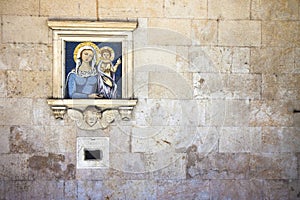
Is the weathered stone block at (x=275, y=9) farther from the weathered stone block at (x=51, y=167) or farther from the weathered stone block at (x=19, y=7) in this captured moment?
the weathered stone block at (x=51, y=167)

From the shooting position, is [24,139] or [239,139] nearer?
[24,139]

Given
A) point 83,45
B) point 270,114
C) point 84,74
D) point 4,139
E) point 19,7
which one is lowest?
point 4,139

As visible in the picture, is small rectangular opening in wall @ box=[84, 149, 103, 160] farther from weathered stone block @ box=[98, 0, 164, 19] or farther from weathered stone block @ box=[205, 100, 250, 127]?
weathered stone block @ box=[98, 0, 164, 19]

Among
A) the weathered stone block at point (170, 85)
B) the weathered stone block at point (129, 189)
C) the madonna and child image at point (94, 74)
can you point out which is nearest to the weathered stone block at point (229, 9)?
the weathered stone block at point (170, 85)

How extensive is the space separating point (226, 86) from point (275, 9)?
4.57ft

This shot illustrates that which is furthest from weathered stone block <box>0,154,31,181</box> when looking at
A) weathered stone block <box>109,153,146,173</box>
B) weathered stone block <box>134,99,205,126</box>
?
weathered stone block <box>134,99,205,126</box>

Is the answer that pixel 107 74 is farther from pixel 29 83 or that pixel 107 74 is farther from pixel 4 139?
pixel 4 139

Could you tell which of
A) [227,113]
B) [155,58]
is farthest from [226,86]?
[155,58]

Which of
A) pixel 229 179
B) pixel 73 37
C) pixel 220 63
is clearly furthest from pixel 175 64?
pixel 229 179

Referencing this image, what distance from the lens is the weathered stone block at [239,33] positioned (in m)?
5.69

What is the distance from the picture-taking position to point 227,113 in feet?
18.7

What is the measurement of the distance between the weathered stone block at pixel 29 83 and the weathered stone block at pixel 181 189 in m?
2.20

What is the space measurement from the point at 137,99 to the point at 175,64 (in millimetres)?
771

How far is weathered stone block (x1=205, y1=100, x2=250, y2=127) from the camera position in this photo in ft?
18.7
